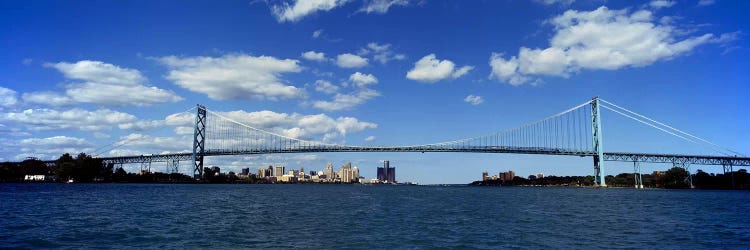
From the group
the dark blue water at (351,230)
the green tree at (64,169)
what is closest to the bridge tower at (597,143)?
the dark blue water at (351,230)

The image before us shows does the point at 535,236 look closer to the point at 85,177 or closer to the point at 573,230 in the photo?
the point at 573,230

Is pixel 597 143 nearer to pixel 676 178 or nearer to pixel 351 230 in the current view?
pixel 676 178

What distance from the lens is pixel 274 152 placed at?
113 meters

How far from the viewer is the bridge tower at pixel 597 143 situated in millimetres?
102075

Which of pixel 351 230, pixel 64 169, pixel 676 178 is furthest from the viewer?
pixel 676 178

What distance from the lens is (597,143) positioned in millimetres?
106438

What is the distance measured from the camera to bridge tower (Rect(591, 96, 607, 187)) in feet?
335

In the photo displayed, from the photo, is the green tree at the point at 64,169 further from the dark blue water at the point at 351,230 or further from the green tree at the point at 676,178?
the green tree at the point at 676,178

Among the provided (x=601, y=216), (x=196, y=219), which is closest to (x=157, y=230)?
(x=196, y=219)

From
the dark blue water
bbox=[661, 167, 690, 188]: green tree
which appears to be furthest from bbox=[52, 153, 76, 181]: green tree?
bbox=[661, 167, 690, 188]: green tree

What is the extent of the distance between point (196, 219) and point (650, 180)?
125 meters

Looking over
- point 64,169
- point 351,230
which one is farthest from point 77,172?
point 351,230

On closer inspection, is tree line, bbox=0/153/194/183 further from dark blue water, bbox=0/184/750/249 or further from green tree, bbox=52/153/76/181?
dark blue water, bbox=0/184/750/249

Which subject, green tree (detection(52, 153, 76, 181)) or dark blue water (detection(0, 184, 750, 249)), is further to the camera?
green tree (detection(52, 153, 76, 181))
